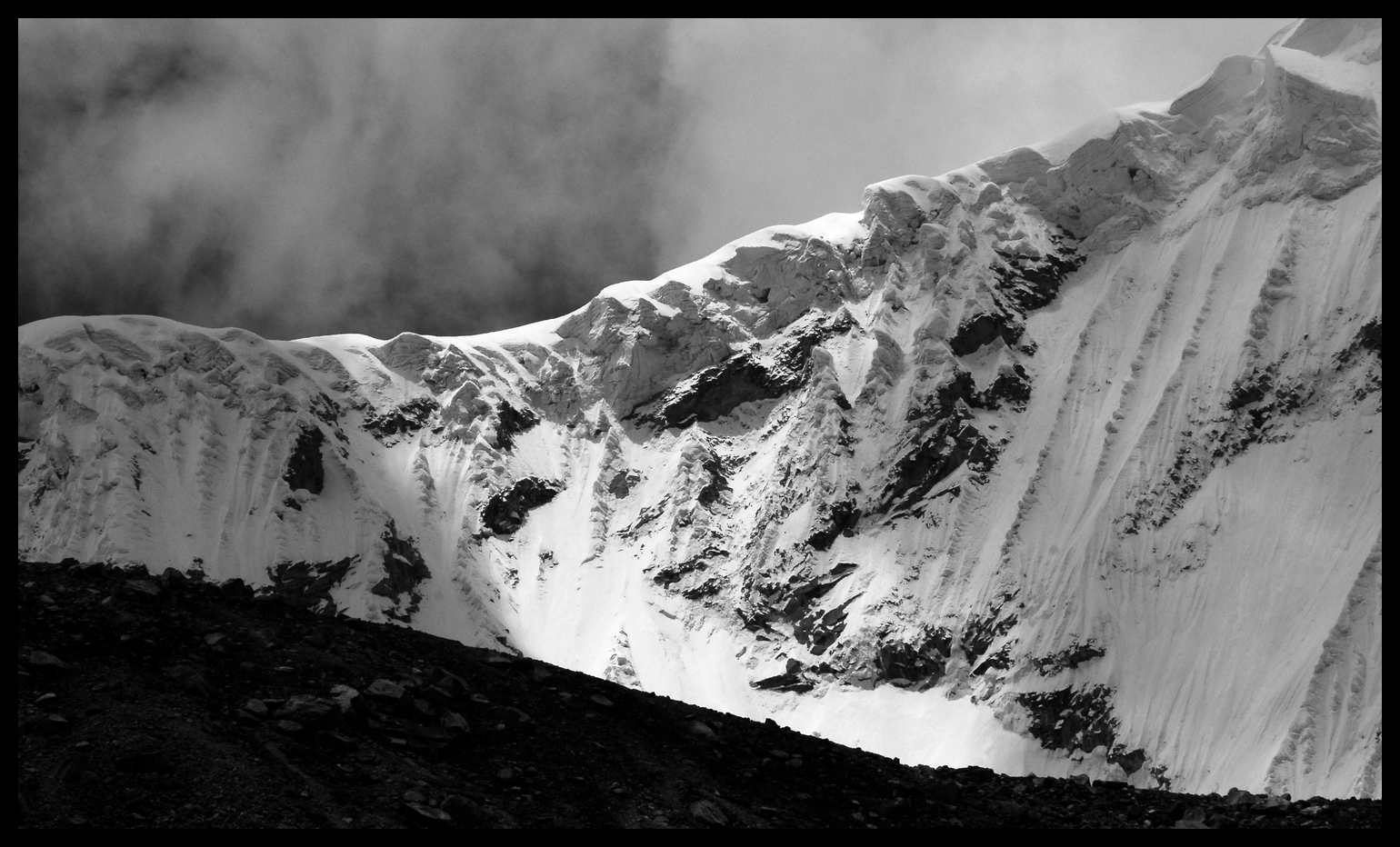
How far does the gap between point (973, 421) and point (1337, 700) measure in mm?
70857

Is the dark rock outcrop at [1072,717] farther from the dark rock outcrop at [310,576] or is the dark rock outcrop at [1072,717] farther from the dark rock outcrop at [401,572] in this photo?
the dark rock outcrop at [310,576]

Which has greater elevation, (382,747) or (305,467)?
(305,467)

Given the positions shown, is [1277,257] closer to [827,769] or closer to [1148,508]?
[1148,508]

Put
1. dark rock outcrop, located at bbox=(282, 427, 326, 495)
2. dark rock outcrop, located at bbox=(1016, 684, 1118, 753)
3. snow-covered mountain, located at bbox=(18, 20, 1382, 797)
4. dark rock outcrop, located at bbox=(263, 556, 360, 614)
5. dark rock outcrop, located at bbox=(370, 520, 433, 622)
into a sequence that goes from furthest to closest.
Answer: dark rock outcrop, located at bbox=(282, 427, 326, 495), dark rock outcrop, located at bbox=(370, 520, 433, 622), dark rock outcrop, located at bbox=(263, 556, 360, 614), snow-covered mountain, located at bbox=(18, 20, 1382, 797), dark rock outcrop, located at bbox=(1016, 684, 1118, 753)

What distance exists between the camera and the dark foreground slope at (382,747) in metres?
15.9

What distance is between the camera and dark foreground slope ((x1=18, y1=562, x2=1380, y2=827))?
52.2 ft

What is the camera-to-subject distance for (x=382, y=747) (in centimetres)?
1839

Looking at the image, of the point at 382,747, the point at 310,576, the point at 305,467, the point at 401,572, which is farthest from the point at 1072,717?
the point at 382,747

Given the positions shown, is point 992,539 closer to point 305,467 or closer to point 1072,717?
point 1072,717

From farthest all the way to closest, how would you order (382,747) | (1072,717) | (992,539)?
(992,539) < (1072,717) < (382,747)

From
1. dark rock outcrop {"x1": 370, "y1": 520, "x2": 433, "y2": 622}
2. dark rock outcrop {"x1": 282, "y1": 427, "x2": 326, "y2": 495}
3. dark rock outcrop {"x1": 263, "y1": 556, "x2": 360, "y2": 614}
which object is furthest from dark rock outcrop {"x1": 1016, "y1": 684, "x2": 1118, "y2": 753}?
dark rock outcrop {"x1": 282, "y1": 427, "x2": 326, "y2": 495}

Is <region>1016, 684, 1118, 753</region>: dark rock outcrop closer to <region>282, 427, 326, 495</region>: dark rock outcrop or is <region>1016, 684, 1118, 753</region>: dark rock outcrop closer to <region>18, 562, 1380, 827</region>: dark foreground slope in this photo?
<region>282, 427, 326, 495</region>: dark rock outcrop

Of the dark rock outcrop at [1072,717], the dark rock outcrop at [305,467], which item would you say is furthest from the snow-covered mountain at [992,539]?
the dark rock outcrop at [305,467]

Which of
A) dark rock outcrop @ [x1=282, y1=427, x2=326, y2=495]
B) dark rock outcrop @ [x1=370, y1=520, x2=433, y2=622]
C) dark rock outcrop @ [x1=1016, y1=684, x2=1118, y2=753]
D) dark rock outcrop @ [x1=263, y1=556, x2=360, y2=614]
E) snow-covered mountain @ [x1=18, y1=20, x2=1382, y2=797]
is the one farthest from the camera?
dark rock outcrop @ [x1=282, y1=427, x2=326, y2=495]
